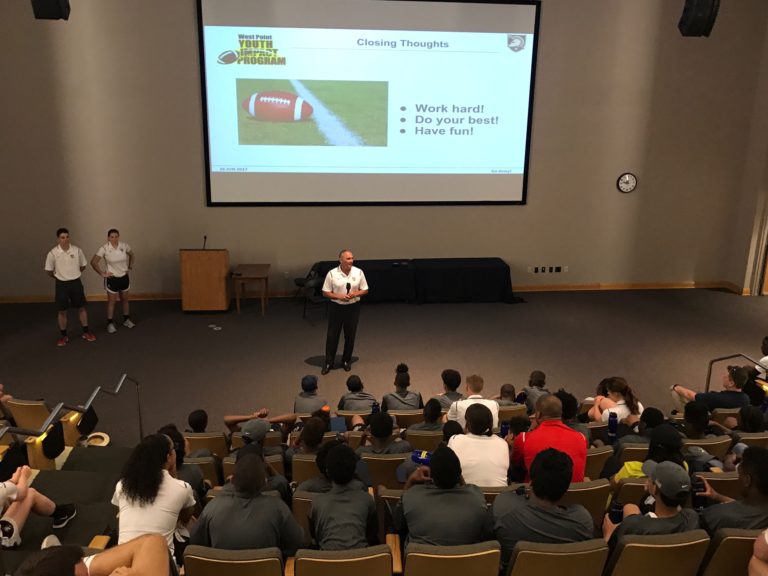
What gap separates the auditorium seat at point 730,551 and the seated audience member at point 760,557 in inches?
→ 2.9

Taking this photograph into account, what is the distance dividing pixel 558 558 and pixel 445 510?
1.96 ft

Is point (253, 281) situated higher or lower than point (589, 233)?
lower

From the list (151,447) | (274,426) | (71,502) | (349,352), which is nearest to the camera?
(151,447)

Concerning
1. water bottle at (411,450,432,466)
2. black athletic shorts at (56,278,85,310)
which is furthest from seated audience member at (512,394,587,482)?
black athletic shorts at (56,278,85,310)

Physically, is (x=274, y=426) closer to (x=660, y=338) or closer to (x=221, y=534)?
(x=221, y=534)

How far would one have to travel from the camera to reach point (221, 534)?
340 cm

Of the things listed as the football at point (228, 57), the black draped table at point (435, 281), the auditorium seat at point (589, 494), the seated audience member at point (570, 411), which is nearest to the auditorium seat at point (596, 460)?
the seated audience member at point (570, 411)

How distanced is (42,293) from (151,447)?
8.65 metres

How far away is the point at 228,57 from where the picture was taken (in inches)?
415

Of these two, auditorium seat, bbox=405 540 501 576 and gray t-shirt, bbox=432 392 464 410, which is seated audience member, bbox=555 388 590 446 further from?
auditorium seat, bbox=405 540 501 576

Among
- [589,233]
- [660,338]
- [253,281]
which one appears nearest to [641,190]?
[589,233]

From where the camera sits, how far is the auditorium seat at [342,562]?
10.2 feet

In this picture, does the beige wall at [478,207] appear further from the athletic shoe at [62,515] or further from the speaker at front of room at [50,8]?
the athletic shoe at [62,515]

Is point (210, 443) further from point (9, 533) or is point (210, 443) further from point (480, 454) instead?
point (480, 454)
